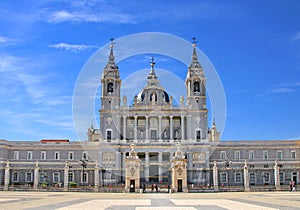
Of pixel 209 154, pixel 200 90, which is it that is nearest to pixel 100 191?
pixel 209 154

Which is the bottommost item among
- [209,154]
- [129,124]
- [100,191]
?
[100,191]

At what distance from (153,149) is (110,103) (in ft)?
40.2

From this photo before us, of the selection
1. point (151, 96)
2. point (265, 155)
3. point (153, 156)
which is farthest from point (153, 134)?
point (265, 155)

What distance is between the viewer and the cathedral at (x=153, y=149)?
68.6m

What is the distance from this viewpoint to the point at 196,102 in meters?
76.2

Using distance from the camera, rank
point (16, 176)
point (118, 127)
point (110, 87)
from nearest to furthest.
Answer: point (16, 176)
point (118, 127)
point (110, 87)

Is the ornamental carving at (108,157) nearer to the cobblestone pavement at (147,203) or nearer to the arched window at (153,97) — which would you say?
the arched window at (153,97)

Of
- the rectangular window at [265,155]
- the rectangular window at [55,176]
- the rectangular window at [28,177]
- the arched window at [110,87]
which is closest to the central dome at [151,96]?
the arched window at [110,87]

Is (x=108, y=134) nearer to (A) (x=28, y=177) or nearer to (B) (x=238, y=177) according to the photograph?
(A) (x=28, y=177)

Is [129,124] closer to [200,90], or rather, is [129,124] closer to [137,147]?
[137,147]

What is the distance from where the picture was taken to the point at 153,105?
2980 inches

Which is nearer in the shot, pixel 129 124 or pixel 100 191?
pixel 100 191

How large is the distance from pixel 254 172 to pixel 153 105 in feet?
72.2

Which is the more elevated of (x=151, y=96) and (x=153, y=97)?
(x=151, y=96)
